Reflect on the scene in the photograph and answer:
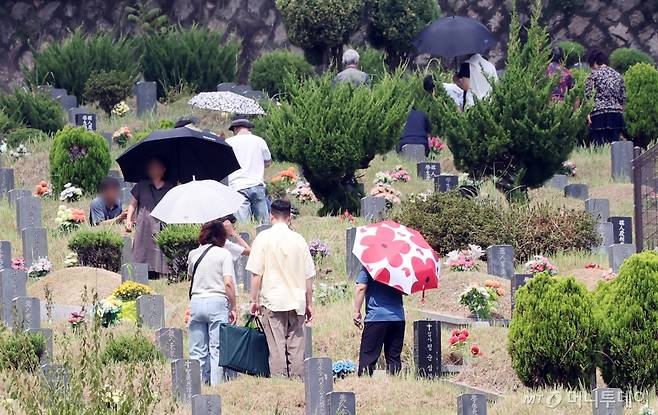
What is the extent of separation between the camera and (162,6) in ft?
119

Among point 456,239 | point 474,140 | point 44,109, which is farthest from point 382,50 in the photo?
point 456,239

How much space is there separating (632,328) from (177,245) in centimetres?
585

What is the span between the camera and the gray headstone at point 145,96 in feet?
98.0

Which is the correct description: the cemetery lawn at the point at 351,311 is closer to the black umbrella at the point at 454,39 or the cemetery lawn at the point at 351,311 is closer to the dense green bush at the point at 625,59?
the black umbrella at the point at 454,39

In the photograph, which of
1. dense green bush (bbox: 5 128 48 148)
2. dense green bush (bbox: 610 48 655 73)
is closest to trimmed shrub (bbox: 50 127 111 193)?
dense green bush (bbox: 5 128 48 148)

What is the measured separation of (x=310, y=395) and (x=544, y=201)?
9430mm

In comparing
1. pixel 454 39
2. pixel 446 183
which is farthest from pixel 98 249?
pixel 454 39

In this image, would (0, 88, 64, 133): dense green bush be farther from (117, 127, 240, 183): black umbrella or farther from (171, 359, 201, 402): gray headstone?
(171, 359, 201, 402): gray headstone

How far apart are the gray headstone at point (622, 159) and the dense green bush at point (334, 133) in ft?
9.47

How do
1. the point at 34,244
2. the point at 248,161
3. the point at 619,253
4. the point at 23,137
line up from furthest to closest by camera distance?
the point at 23,137
the point at 248,161
the point at 34,244
the point at 619,253

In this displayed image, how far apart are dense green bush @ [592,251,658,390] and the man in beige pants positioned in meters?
2.31

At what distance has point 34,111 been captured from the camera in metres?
29.2

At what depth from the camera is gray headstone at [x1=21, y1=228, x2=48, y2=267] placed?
2170cm

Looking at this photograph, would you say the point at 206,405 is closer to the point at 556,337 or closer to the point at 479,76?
→ the point at 556,337
